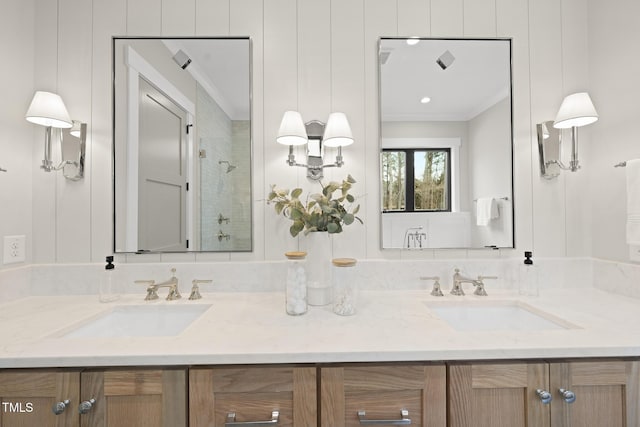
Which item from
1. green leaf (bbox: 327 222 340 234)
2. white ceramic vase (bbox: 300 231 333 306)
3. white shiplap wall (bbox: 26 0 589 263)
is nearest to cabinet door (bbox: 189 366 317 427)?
white ceramic vase (bbox: 300 231 333 306)

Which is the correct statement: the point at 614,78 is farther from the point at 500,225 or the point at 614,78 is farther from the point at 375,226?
the point at 375,226

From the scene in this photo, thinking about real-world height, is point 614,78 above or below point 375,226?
above

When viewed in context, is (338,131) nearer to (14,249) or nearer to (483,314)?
(483,314)

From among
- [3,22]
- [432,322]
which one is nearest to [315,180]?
[432,322]

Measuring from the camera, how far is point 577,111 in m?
1.37

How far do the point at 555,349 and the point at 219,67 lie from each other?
70.2 inches

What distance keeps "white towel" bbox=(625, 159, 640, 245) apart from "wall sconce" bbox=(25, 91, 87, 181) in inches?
99.4

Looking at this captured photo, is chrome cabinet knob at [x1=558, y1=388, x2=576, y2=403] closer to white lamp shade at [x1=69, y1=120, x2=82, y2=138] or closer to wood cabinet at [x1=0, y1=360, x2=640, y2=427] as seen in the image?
wood cabinet at [x1=0, y1=360, x2=640, y2=427]

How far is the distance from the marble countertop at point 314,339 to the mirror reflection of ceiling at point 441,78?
37.9 inches

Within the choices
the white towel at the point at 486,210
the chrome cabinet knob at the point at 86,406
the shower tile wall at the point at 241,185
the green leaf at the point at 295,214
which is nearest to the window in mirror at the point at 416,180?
the white towel at the point at 486,210

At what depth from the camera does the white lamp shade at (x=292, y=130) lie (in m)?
1.42

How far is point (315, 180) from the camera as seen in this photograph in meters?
1.55

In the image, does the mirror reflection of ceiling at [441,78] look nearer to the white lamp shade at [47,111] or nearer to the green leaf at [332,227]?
the green leaf at [332,227]

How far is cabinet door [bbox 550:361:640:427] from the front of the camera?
89 cm
